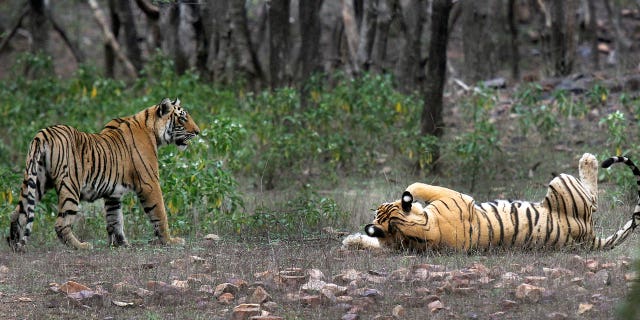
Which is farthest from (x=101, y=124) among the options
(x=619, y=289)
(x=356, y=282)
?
(x=619, y=289)

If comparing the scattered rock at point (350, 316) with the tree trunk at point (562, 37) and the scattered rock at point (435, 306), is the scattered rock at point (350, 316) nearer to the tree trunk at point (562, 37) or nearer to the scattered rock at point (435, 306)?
the scattered rock at point (435, 306)

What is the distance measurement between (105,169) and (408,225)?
108 inches

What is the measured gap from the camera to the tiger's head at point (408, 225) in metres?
7.41

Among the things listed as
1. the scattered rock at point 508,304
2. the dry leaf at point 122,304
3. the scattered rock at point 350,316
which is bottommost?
the dry leaf at point 122,304

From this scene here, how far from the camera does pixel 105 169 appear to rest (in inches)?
336

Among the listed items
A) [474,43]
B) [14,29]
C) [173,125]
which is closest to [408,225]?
[173,125]

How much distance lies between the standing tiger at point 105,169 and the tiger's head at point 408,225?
2027 millimetres

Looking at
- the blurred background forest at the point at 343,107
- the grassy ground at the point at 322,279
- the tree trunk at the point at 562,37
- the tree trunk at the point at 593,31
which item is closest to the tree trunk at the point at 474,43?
the blurred background forest at the point at 343,107

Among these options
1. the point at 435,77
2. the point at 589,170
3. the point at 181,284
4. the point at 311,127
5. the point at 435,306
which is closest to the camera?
the point at 435,306

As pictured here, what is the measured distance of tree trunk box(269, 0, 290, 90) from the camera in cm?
1580

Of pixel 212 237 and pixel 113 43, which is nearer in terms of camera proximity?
pixel 212 237

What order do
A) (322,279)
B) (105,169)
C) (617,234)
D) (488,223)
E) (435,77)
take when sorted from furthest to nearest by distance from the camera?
1. (435,77)
2. (105,169)
3. (617,234)
4. (488,223)
5. (322,279)

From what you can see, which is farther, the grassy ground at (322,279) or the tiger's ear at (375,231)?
the tiger's ear at (375,231)

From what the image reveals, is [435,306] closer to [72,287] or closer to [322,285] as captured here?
[322,285]
